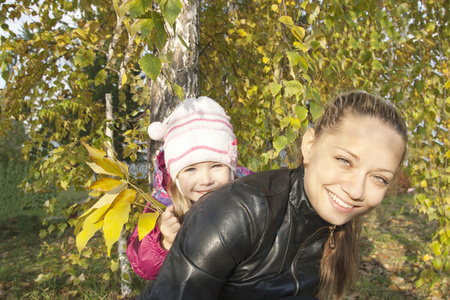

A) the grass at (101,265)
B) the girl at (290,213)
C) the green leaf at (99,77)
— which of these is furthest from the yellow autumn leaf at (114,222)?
the green leaf at (99,77)

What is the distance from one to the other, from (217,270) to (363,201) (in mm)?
539

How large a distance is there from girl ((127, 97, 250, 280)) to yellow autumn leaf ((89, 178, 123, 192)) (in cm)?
64

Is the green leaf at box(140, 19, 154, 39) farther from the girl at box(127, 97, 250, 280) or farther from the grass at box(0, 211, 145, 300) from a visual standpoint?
the grass at box(0, 211, 145, 300)

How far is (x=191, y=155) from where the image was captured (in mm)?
1618

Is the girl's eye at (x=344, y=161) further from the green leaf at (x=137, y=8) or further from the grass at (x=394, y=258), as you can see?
the grass at (x=394, y=258)

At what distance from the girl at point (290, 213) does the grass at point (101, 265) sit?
2.90 feet

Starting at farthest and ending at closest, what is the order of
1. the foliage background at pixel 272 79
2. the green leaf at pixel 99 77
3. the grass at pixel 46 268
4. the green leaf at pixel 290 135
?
the grass at pixel 46 268
the green leaf at pixel 99 77
the foliage background at pixel 272 79
the green leaf at pixel 290 135

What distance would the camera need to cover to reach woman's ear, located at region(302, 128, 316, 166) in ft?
4.38

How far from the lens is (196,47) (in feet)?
6.48

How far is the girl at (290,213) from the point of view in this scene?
1.07 meters

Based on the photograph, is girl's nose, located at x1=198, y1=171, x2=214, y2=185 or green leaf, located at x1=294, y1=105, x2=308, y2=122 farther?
girl's nose, located at x1=198, y1=171, x2=214, y2=185

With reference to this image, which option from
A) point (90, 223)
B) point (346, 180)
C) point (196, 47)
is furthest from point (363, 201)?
point (196, 47)

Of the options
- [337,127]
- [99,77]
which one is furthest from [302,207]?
[99,77]

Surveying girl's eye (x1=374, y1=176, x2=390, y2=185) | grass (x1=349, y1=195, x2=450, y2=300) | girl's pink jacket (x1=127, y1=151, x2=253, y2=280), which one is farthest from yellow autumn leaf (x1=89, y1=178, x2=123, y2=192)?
grass (x1=349, y1=195, x2=450, y2=300)
